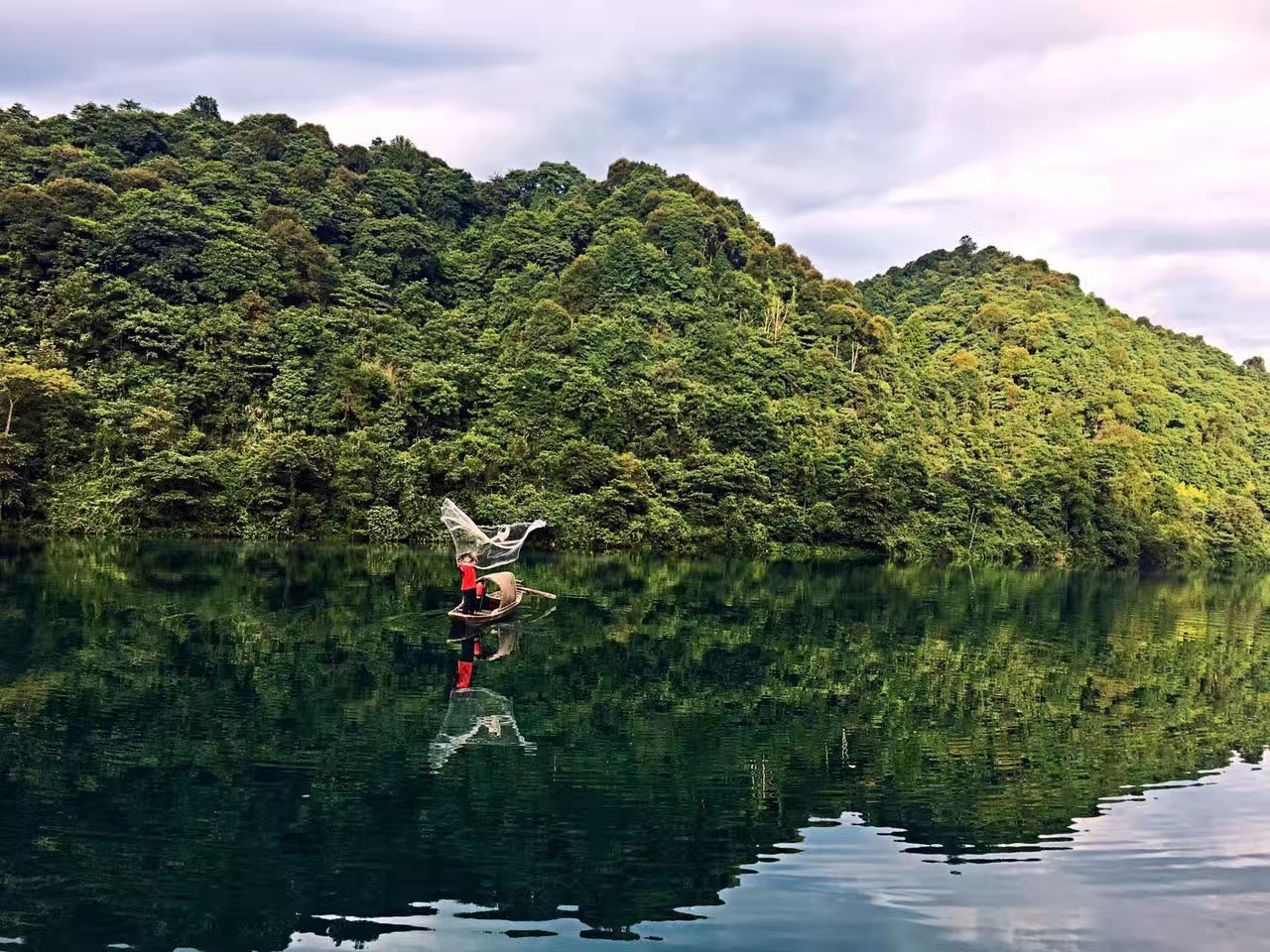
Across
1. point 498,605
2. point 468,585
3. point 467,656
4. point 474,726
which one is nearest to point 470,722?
point 474,726

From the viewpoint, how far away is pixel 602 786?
1195cm

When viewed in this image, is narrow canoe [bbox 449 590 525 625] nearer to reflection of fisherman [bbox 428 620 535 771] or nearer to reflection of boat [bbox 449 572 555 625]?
reflection of boat [bbox 449 572 555 625]

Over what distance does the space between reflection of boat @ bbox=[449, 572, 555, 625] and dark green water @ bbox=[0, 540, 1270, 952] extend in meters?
0.72

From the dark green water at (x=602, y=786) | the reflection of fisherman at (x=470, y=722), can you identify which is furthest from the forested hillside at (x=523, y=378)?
the reflection of fisherman at (x=470, y=722)

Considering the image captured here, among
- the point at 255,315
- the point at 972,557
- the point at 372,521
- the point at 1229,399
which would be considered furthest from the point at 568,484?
the point at 1229,399

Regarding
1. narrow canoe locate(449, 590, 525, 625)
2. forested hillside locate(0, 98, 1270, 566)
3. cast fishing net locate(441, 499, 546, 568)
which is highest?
forested hillside locate(0, 98, 1270, 566)

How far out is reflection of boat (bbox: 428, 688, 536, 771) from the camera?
13.3 meters

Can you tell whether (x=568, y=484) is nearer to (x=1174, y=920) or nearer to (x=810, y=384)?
(x=810, y=384)

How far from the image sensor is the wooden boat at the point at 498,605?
77.7ft

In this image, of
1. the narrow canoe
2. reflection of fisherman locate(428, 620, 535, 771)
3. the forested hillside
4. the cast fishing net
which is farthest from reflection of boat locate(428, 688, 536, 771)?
the forested hillside

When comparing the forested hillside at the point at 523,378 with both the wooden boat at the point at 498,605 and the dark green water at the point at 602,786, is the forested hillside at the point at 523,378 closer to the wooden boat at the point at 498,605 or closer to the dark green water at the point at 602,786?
the wooden boat at the point at 498,605

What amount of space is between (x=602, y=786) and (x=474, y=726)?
3.25 metres

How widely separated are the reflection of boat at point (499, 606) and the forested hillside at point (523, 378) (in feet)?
80.1

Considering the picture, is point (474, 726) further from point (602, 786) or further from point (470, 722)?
point (602, 786)
